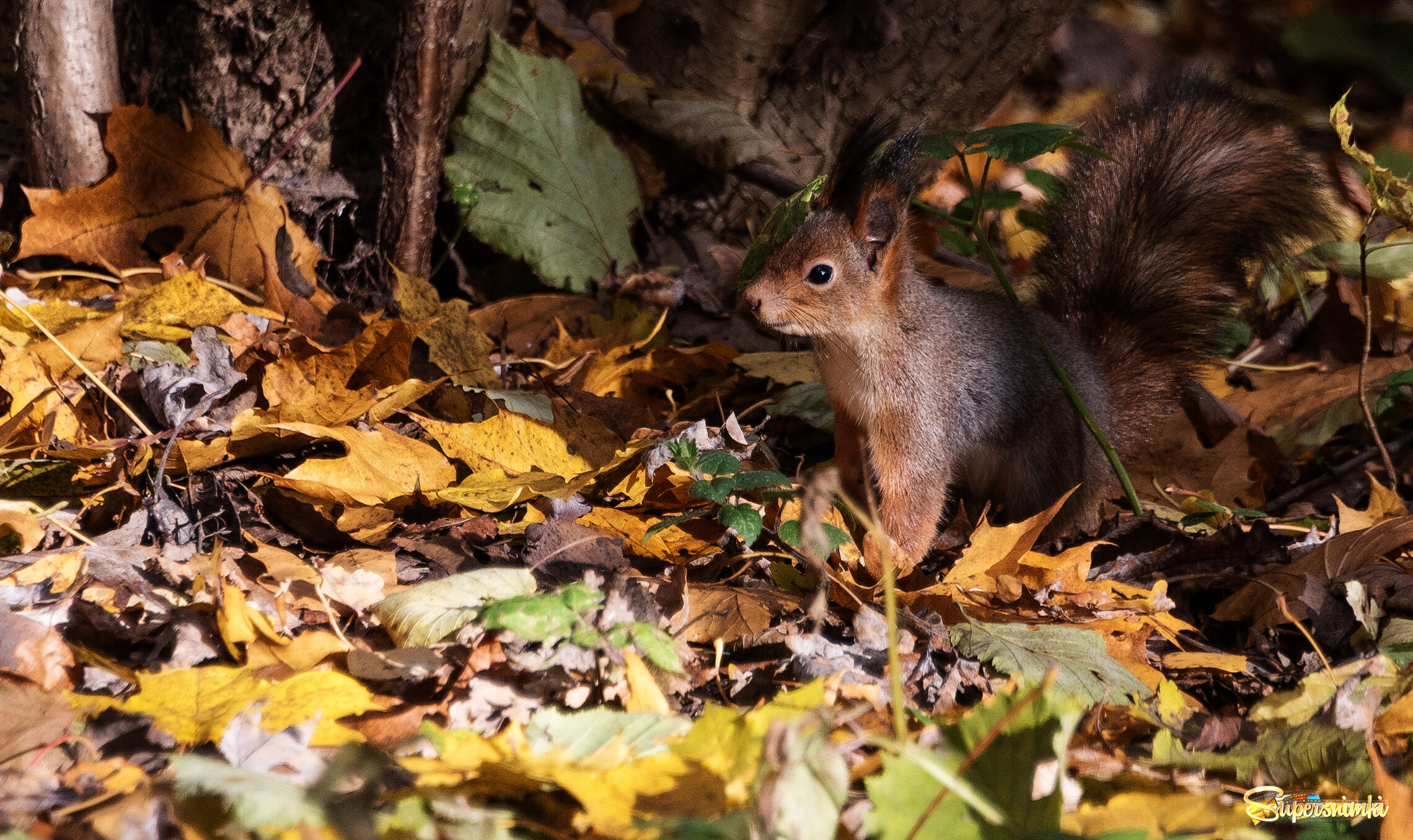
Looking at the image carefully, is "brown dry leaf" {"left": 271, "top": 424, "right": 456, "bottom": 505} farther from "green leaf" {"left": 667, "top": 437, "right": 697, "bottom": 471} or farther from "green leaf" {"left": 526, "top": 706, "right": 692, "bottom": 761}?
"green leaf" {"left": 526, "top": 706, "right": 692, "bottom": 761}

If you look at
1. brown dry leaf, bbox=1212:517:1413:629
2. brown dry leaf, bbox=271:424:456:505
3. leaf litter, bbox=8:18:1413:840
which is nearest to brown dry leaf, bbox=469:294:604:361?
leaf litter, bbox=8:18:1413:840

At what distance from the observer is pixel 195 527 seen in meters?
1.72

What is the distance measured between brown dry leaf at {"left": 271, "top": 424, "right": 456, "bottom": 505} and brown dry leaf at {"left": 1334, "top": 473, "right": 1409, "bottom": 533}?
1711 mm

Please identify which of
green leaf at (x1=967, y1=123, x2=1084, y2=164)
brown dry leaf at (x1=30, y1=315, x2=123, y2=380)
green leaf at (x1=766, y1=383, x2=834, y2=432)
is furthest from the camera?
green leaf at (x1=766, y1=383, x2=834, y2=432)

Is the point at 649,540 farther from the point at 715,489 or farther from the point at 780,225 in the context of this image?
the point at 780,225

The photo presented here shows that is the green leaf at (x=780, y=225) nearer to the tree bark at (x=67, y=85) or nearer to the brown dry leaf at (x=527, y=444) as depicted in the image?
the brown dry leaf at (x=527, y=444)

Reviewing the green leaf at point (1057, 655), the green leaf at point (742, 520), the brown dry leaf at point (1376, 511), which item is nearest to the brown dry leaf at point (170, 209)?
the green leaf at point (742, 520)

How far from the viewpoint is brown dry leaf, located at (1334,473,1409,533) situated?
6.68 feet

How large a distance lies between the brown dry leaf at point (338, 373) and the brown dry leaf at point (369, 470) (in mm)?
44

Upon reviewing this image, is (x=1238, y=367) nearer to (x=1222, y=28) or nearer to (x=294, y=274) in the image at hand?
(x=294, y=274)

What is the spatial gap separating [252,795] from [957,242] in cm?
237

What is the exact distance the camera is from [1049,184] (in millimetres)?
2641

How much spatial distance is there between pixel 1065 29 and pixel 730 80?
359 centimetres

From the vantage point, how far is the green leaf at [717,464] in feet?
5.52
